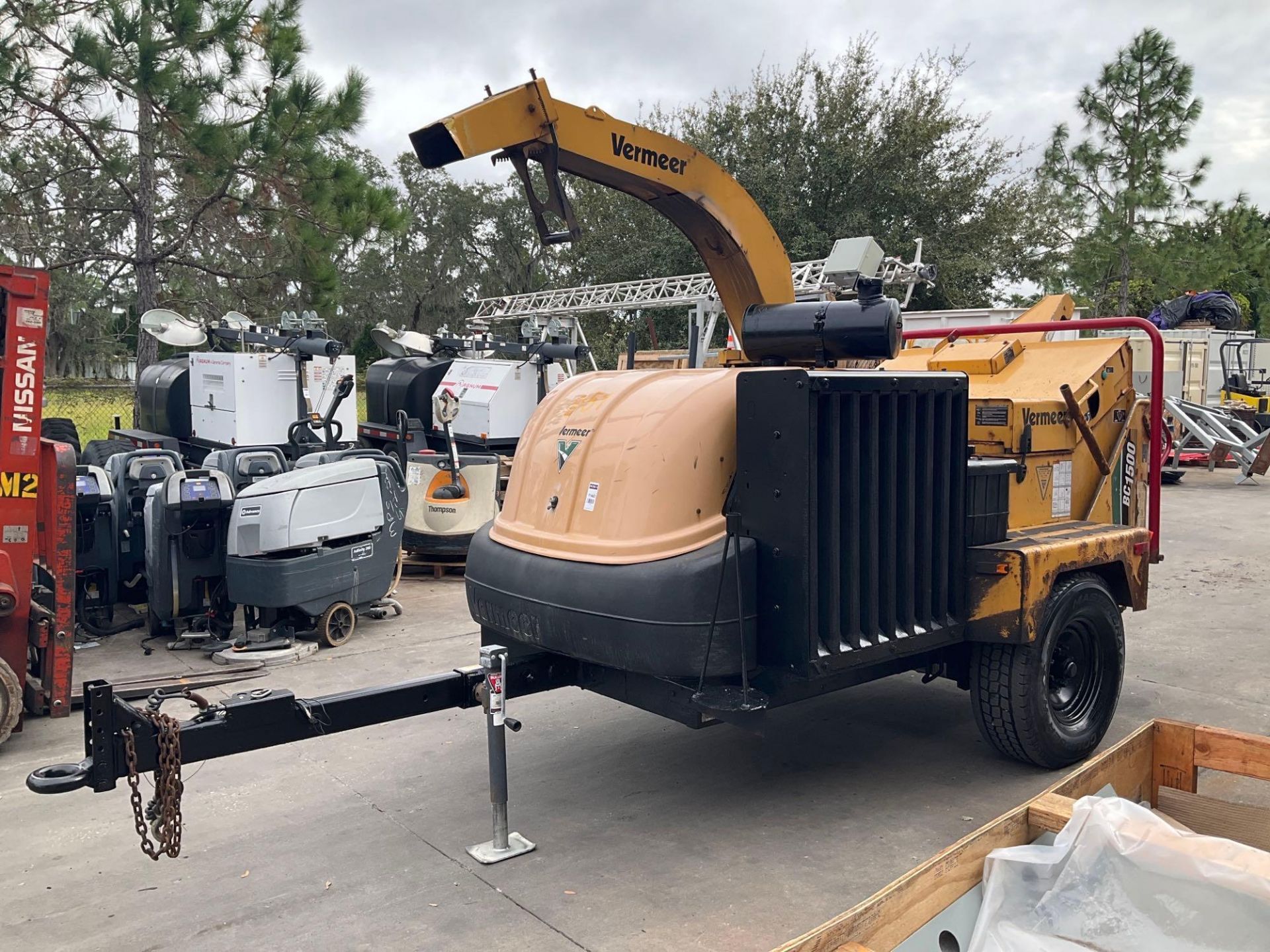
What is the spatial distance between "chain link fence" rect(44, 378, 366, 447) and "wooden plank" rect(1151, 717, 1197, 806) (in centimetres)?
1899

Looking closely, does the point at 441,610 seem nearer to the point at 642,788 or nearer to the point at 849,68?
the point at 642,788

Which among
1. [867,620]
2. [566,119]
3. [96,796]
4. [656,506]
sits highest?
[566,119]

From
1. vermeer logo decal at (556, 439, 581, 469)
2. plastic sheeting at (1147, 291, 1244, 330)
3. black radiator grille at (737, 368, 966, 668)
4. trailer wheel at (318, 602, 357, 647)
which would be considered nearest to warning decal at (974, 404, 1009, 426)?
black radiator grille at (737, 368, 966, 668)

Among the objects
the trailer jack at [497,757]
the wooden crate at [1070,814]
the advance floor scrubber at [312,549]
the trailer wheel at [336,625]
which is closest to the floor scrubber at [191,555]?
the advance floor scrubber at [312,549]

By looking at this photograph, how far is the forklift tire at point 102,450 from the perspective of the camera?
9.30m

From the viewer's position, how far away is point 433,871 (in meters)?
3.99

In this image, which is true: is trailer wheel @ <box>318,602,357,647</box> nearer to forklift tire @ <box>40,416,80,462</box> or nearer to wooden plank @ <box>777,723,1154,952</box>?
forklift tire @ <box>40,416,80,462</box>

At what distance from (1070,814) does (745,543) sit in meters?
1.45

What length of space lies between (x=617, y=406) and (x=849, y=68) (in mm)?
25470

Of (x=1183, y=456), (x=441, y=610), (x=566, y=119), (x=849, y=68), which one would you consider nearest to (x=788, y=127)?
(x=849, y=68)

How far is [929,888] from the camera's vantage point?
8.36 ft

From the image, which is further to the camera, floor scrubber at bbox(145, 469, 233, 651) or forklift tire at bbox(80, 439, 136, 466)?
forklift tire at bbox(80, 439, 136, 466)

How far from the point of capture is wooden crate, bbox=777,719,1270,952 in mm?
2346

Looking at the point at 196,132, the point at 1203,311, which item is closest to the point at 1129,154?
the point at 1203,311
